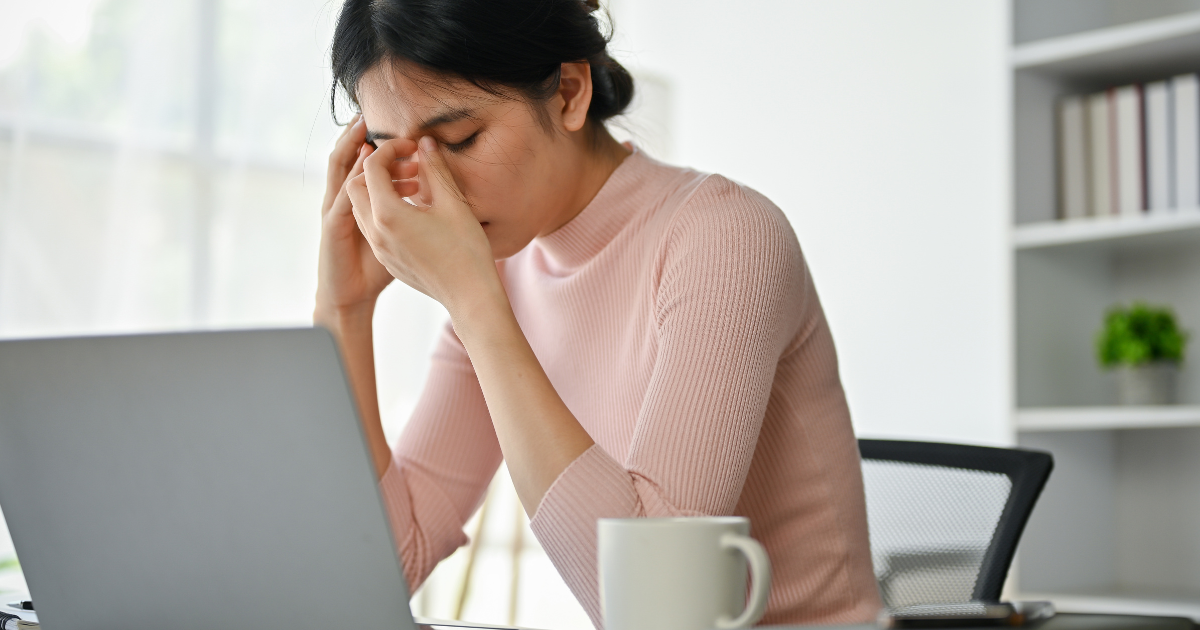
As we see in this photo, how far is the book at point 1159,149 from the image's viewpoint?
174cm

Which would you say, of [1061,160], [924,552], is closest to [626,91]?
[924,552]

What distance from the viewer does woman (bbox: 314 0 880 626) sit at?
0.82 m

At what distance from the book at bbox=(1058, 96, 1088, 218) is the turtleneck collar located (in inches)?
41.4

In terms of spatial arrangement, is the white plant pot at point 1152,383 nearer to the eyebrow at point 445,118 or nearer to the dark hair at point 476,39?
the dark hair at point 476,39

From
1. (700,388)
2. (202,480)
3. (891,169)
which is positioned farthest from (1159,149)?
(202,480)

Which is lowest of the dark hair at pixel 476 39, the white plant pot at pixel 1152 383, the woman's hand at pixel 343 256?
the white plant pot at pixel 1152 383

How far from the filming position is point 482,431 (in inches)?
48.2

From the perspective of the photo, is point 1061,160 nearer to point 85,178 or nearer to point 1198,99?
point 1198,99

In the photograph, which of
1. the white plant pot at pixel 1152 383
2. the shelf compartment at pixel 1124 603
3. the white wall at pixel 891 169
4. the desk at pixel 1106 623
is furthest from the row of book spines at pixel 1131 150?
the desk at pixel 1106 623

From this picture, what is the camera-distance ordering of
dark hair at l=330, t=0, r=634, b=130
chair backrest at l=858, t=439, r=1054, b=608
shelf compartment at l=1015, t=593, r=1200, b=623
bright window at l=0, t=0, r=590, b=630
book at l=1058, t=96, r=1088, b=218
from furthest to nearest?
book at l=1058, t=96, r=1088, b=218 < bright window at l=0, t=0, r=590, b=630 < shelf compartment at l=1015, t=593, r=1200, b=623 < chair backrest at l=858, t=439, r=1054, b=608 < dark hair at l=330, t=0, r=634, b=130

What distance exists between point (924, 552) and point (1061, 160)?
3.46 feet

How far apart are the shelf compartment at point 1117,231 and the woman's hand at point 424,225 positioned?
3.97 ft

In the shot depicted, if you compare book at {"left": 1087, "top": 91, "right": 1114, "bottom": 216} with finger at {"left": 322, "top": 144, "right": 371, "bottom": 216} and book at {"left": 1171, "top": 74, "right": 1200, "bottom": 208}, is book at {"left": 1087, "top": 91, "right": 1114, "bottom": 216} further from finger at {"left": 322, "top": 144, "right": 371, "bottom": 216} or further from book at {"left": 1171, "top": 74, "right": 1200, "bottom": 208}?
finger at {"left": 322, "top": 144, "right": 371, "bottom": 216}

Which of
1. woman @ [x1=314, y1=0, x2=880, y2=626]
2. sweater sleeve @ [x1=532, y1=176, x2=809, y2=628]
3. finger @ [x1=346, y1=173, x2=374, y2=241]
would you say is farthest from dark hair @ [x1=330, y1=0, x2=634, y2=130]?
sweater sleeve @ [x1=532, y1=176, x2=809, y2=628]
